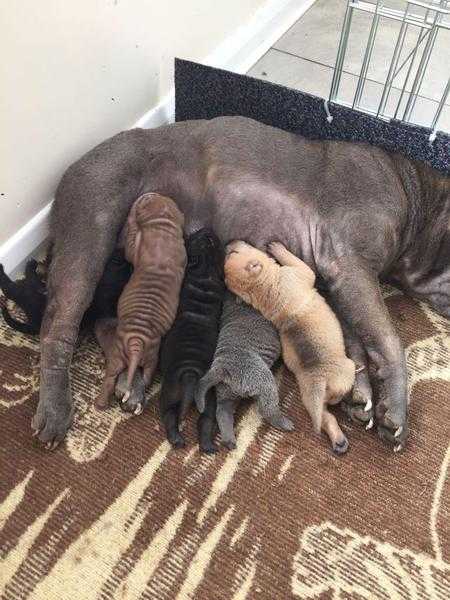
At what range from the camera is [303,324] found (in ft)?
5.41

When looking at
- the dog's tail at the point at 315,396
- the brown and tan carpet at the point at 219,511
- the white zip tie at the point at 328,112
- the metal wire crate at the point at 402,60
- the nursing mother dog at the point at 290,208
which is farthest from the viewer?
the white zip tie at the point at 328,112

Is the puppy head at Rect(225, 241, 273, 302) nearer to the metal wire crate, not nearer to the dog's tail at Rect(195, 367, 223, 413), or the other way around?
the dog's tail at Rect(195, 367, 223, 413)

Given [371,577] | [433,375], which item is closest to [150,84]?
[433,375]

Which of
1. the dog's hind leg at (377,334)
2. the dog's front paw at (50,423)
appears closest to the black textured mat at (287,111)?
the dog's hind leg at (377,334)

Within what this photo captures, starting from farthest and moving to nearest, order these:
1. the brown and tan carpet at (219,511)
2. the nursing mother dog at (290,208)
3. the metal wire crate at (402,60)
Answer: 1. the metal wire crate at (402,60)
2. the nursing mother dog at (290,208)
3. the brown and tan carpet at (219,511)

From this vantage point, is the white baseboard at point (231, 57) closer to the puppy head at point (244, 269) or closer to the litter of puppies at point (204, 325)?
Result: the litter of puppies at point (204, 325)

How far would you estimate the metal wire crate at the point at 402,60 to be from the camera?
1912 millimetres

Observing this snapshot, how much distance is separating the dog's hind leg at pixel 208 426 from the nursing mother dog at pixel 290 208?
1.36 ft

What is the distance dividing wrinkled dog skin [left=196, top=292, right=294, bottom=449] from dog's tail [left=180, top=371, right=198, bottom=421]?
0.02m

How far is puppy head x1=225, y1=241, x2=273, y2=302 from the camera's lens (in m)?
1.73

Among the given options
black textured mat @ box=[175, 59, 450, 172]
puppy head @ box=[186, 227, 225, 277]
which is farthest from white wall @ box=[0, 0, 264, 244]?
puppy head @ box=[186, 227, 225, 277]

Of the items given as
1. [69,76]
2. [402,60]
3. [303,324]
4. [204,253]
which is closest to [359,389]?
[303,324]

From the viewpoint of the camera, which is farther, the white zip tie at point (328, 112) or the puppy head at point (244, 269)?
the white zip tie at point (328, 112)

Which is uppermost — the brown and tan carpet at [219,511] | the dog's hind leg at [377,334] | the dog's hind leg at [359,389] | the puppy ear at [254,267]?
the puppy ear at [254,267]
